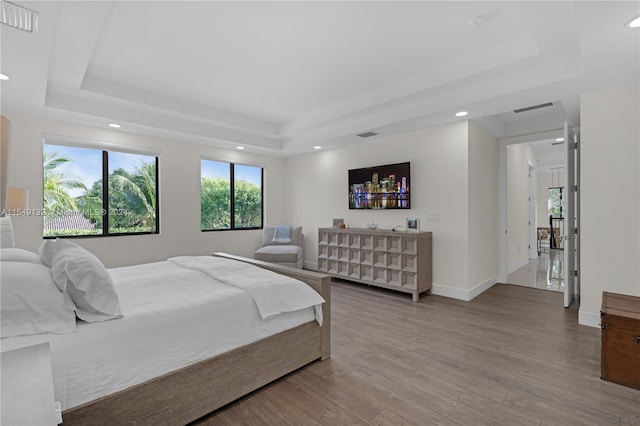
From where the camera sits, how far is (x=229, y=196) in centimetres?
617

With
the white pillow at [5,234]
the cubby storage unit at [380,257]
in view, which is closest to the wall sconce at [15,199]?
the white pillow at [5,234]

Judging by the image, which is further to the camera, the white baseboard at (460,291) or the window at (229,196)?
the window at (229,196)

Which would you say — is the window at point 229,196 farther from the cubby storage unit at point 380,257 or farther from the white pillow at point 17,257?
the white pillow at point 17,257

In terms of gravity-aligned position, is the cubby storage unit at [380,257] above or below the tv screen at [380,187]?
below

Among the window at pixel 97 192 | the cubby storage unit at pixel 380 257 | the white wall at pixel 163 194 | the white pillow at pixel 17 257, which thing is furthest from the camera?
the cubby storage unit at pixel 380 257

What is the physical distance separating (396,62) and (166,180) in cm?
398

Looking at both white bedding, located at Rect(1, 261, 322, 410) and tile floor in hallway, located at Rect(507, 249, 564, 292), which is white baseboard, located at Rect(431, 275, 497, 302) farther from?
white bedding, located at Rect(1, 261, 322, 410)

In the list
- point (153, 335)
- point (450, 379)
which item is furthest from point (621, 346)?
point (153, 335)

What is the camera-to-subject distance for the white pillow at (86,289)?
1.62 metres

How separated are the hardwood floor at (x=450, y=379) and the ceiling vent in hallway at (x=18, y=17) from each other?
279 cm

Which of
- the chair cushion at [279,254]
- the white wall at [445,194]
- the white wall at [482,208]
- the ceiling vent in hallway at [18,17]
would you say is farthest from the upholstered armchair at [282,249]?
the ceiling vent in hallway at [18,17]

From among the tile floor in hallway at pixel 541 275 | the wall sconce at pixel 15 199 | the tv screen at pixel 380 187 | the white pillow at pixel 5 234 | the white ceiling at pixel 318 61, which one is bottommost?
the tile floor in hallway at pixel 541 275

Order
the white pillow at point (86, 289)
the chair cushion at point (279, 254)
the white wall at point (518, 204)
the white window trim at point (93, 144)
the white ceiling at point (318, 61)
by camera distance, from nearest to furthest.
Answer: the white pillow at point (86, 289) → the white ceiling at point (318, 61) → the white window trim at point (93, 144) → the chair cushion at point (279, 254) → the white wall at point (518, 204)

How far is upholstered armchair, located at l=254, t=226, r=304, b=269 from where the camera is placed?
18.8ft
